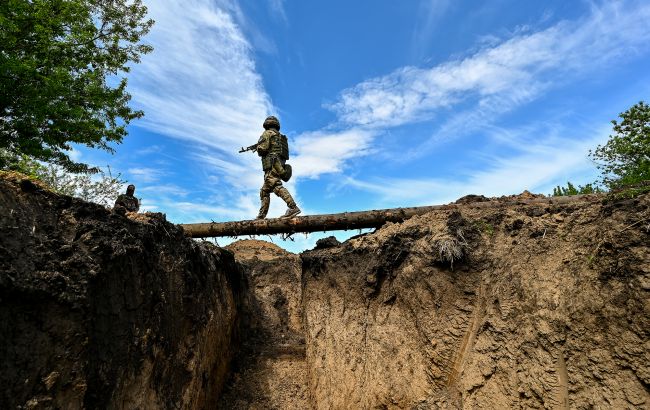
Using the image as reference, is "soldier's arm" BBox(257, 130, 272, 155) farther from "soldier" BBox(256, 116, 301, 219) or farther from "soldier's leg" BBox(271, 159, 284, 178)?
"soldier's leg" BBox(271, 159, 284, 178)

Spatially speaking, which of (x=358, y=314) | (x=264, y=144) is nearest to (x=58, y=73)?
(x=264, y=144)

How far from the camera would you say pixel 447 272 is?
6.34 metres

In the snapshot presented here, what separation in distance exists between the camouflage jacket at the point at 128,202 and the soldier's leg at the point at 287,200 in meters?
4.10

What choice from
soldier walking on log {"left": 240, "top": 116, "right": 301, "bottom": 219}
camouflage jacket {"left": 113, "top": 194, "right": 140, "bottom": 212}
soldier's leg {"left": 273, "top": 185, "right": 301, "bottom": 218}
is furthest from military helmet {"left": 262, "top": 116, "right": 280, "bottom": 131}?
camouflage jacket {"left": 113, "top": 194, "right": 140, "bottom": 212}

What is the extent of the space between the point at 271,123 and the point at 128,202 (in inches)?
240

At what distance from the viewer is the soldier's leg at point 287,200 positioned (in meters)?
11.1

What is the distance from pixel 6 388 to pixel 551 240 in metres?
6.23

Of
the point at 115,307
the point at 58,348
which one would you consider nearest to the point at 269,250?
the point at 115,307

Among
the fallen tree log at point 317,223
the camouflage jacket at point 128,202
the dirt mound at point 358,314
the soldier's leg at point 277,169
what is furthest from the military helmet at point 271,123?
the camouflage jacket at point 128,202

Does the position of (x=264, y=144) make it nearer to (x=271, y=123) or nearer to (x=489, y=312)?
(x=271, y=123)

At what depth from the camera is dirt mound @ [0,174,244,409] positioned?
346 cm

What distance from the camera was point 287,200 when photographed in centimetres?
1168

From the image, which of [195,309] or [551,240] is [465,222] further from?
[195,309]

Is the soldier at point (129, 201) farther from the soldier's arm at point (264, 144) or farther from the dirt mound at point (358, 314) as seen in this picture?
the soldier's arm at point (264, 144)
